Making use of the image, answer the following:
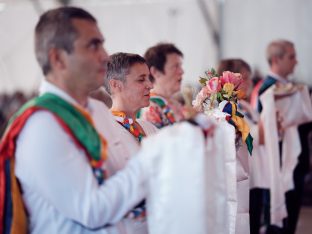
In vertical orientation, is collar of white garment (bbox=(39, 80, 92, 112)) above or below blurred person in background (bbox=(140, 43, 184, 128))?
above

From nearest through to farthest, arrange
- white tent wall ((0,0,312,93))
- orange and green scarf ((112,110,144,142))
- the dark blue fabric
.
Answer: the dark blue fabric → orange and green scarf ((112,110,144,142)) → white tent wall ((0,0,312,93))

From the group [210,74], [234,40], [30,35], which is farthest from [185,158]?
[30,35]

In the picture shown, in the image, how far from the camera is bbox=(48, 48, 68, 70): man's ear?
1841mm

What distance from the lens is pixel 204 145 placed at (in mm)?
1857

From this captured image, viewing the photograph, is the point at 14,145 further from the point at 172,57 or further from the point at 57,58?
the point at 172,57

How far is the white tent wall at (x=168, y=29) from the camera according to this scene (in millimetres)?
9859

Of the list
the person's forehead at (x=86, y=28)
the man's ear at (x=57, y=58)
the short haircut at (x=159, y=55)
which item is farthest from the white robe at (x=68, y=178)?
the short haircut at (x=159, y=55)

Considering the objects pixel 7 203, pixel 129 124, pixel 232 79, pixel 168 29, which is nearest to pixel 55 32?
pixel 7 203

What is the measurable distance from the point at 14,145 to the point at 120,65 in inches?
44.7

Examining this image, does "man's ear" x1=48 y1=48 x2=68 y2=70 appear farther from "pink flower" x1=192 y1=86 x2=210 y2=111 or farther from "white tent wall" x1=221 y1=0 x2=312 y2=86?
"white tent wall" x1=221 y1=0 x2=312 y2=86

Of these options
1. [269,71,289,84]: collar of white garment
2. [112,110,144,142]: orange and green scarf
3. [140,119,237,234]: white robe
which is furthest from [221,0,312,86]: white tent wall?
[140,119,237,234]: white robe

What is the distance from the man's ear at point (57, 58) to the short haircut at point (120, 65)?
107 centimetres

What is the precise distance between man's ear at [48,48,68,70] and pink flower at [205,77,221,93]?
1.35m

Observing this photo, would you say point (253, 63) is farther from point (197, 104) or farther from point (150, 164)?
point (150, 164)
